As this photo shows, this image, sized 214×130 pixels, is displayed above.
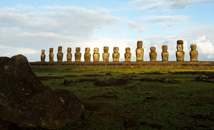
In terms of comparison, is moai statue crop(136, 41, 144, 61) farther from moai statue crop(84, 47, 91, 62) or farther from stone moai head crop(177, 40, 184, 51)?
moai statue crop(84, 47, 91, 62)

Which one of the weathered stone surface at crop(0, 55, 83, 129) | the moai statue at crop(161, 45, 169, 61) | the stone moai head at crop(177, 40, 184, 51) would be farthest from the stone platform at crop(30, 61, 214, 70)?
the weathered stone surface at crop(0, 55, 83, 129)

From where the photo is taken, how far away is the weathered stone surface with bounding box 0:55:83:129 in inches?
166

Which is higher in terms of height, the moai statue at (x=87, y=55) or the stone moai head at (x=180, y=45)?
the stone moai head at (x=180, y=45)

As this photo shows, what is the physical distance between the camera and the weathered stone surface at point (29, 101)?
4.21 metres

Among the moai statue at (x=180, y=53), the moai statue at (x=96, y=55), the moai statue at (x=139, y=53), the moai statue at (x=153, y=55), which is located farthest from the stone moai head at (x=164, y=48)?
the moai statue at (x=96, y=55)

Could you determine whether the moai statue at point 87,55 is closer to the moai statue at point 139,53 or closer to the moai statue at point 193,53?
the moai statue at point 139,53

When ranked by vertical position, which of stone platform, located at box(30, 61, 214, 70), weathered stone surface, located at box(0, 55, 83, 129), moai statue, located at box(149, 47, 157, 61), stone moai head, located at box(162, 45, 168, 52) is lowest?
weathered stone surface, located at box(0, 55, 83, 129)

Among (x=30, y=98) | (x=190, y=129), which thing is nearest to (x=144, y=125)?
(x=190, y=129)

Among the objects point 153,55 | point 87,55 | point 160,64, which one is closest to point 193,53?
point 160,64

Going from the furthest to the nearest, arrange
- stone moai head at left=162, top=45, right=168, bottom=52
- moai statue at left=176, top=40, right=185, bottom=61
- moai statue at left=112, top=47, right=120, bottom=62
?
moai statue at left=112, top=47, right=120, bottom=62 → stone moai head at left=162, top=45, right=168, bottom=52 → moai statue at left=176, top=40, right=185, bottom=61

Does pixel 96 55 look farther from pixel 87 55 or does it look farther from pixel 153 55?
pixel 153 55

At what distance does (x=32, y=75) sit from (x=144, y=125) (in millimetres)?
3022

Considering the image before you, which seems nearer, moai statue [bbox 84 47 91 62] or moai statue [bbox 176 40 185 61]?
moai statue [bbox 176 40 185 61]

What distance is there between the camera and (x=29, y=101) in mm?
4547
